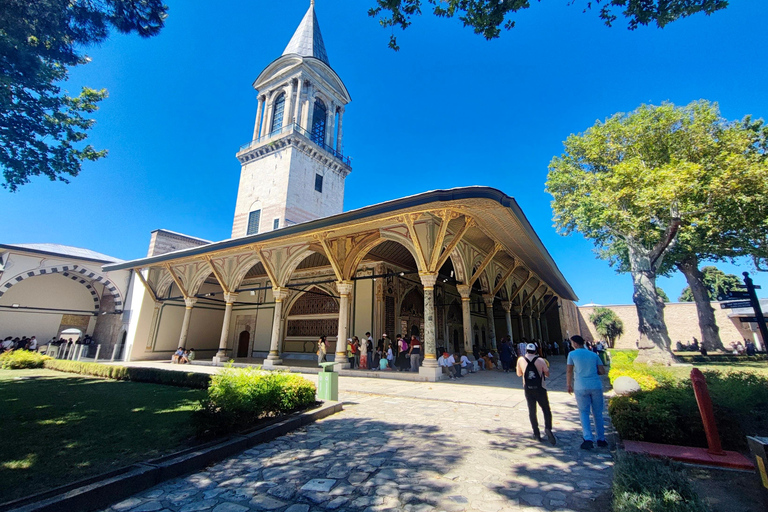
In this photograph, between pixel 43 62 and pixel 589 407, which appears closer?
pixel 589 407

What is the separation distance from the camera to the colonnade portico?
962cm

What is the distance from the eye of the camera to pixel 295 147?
22.3 meters

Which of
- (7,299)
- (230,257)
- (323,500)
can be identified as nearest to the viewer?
(323,500)

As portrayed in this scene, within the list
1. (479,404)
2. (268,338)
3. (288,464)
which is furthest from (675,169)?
(268,338)

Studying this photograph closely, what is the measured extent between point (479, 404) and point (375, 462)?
3.24 meters

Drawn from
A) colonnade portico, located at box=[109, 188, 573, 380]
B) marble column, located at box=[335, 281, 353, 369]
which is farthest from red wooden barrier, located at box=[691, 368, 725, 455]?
marble column, located at box=[335, 281, 353, 369]

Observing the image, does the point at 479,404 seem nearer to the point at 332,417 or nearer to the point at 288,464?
the point at 332,417

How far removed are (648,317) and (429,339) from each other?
31.3 feet

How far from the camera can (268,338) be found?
1847cm

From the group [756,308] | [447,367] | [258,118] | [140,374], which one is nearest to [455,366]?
[447,367]

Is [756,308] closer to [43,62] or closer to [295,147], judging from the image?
[43,62]

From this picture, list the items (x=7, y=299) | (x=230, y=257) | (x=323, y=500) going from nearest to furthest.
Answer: (x=323, y=500) < (x=230, y=257) < (x=7, y=299)

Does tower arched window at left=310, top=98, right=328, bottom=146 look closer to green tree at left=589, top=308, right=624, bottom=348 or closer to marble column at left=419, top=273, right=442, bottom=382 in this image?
marble column at left=419, top=273, right=442, bottom=382

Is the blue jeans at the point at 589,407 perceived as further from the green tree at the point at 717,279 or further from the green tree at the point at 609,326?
the green tree at the point at 717,279
